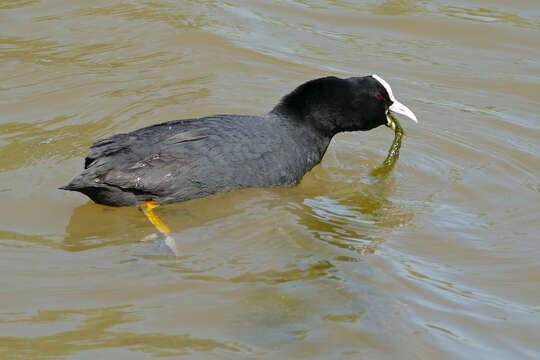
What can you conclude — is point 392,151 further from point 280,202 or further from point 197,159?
point 197,159

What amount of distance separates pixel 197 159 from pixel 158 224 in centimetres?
52

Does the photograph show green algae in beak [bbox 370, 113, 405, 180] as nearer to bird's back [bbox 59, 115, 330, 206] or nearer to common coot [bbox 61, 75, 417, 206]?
common coot [bbox 61, 75, 417, 206]

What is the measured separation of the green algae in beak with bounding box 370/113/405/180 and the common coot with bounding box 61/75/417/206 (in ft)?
1.99

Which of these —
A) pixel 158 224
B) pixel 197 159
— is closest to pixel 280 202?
pixel 197 159

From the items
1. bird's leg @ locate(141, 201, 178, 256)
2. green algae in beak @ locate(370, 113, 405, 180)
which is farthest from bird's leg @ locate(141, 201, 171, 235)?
green algae in beak @ locate(370, 113, 405, 180)

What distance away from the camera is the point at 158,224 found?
4.86 meters

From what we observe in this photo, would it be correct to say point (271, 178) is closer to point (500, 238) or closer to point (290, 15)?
point (500, 238)

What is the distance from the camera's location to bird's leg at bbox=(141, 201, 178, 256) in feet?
15.2

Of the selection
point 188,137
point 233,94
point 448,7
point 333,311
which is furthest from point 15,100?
point 448,7

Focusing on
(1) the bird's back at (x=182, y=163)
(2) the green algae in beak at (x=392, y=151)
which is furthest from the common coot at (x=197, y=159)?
(2) the green algae in beak at (x=392, y=151)

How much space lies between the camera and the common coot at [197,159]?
4828mm

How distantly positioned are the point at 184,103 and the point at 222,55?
4.91 feet

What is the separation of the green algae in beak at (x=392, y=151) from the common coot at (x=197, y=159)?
61 cm

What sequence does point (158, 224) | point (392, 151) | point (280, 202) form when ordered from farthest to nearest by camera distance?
1. point (392, 151)
2. point (280, 202)
3. point (158, 224)
